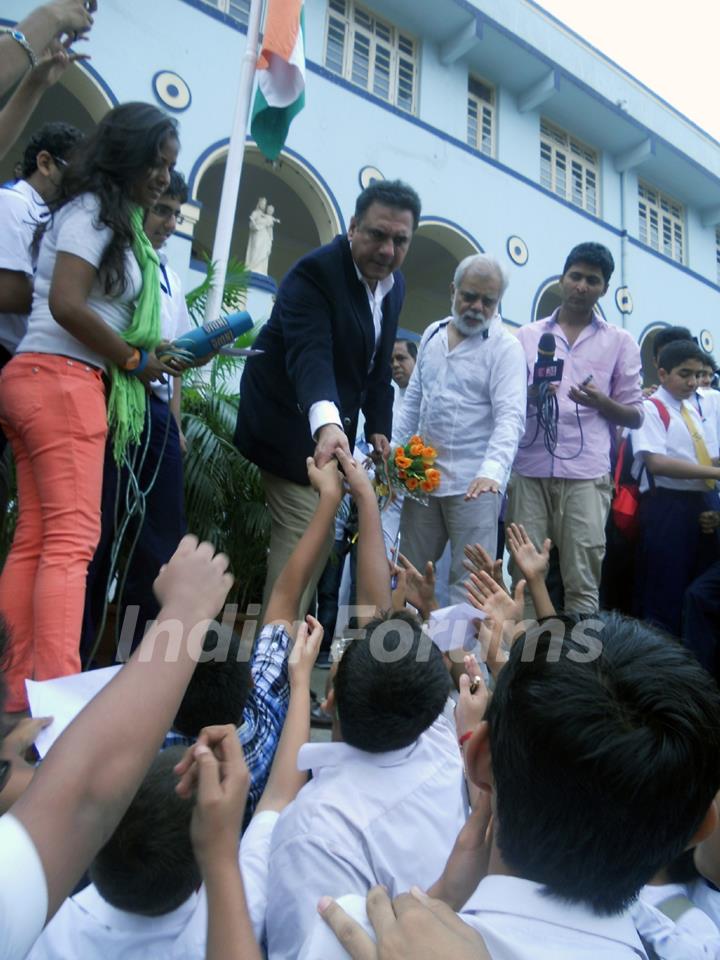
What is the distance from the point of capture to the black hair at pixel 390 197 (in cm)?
270

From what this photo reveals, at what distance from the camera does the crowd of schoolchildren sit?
2.65 ft

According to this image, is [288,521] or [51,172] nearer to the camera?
[51,172]

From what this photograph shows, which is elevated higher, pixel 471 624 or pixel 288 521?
pixel 288 521

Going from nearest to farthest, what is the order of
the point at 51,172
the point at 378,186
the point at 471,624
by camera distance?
the point at 471,624 < the point at 51,172 < the point at 378,186

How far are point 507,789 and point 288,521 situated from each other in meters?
1.96

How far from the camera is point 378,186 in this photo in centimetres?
271

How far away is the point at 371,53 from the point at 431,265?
12.5 ft

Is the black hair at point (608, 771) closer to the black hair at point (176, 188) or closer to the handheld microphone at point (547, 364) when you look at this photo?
the black hair at point (176, 188)

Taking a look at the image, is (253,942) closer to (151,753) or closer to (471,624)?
(151,753)

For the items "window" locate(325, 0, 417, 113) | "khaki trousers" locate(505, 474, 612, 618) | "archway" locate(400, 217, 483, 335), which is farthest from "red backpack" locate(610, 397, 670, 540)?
"window" locate(325, 0, 417, 113)

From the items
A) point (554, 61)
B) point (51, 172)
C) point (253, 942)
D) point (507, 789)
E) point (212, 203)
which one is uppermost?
point (554, 61)

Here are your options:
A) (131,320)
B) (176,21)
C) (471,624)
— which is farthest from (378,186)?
(176,21)

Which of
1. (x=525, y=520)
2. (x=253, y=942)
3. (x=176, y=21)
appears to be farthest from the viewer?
(x=176, y=21)

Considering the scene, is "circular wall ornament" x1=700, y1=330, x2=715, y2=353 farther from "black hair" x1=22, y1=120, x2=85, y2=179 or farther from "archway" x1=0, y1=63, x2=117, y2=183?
"black hair" x1=22, y1=120, x2=85, y2=179
